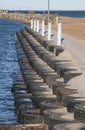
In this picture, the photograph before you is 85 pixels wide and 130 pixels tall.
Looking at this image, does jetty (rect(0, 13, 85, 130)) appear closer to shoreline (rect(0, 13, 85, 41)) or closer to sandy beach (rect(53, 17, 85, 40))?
shoreline (rect(0, 13, 85, 41))

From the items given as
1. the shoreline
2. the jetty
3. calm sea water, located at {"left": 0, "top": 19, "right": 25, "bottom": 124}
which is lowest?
the shoreline

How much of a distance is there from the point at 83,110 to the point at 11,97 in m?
8.11

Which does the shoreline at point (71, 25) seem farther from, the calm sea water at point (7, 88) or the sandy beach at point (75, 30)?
the calm sea water at point (7, 88)

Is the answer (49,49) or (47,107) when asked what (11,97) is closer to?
(47,107)

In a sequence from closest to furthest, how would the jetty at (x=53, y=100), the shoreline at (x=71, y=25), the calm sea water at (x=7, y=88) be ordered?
1. the jetty at (x=53, y=100)
2. the calm sea water at (x=7, y=88)
3. the shoreline at (x=71, y=25)

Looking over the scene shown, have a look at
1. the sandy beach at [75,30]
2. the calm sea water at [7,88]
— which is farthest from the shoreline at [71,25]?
the calm sea water at [7,88]

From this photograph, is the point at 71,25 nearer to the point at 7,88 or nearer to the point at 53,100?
the point at 7,88

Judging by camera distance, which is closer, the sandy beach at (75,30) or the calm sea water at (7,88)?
the calm sea water at (7,88)

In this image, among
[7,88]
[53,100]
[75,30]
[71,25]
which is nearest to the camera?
[53,100]

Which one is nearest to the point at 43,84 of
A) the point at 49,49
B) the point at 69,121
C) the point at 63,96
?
the point at 63,96

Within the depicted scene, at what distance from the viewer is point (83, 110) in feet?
31.7

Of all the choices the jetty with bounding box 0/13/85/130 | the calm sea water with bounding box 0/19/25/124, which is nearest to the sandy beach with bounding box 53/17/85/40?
the calm sea water with bounding box 0/19/25/124

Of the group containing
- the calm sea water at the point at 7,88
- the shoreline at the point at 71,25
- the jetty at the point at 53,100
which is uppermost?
the jetty at the point at 53,100

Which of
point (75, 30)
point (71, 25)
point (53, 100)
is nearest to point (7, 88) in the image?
point (53, 100)
